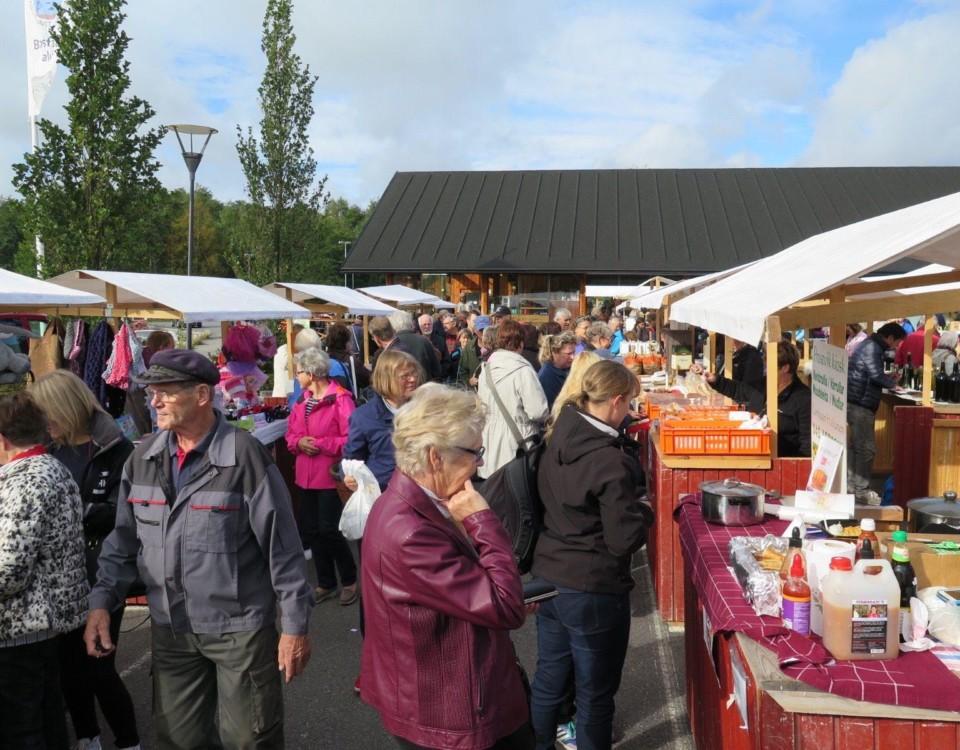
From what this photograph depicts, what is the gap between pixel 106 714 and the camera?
367cm

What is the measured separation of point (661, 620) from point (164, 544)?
3697 millimetres

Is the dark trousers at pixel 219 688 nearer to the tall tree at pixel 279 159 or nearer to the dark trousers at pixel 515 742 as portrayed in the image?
the dark trousers at pixel 515 742

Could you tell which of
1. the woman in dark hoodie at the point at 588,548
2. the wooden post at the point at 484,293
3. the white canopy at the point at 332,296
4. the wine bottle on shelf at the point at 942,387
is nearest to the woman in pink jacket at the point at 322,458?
the woman in dark hoodie at the point at 588,548

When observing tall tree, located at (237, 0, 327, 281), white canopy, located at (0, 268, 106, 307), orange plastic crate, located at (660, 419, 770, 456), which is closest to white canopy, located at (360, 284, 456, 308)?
tall tree, located at (237, 0, 327, 281)

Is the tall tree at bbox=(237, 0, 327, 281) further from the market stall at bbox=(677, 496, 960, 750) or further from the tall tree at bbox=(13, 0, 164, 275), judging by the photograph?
the market stall at bbox=(677, 496, 960, 750)

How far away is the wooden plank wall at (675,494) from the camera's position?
16.7ft

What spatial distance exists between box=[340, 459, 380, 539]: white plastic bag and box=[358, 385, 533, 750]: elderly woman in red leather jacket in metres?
2.16

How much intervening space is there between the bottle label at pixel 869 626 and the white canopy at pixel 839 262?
1347 millimetres

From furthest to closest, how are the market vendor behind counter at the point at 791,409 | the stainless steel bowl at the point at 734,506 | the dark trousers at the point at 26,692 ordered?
1. the market vendor behind counter at the point at 791,409
2. the stainless steel bowl at the point at 734,506
3. the dark trousers at the point at 26,692

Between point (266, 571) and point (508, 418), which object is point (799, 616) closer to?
point (266, 571)

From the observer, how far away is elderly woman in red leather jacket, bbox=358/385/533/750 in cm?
213

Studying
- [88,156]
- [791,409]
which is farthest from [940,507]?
[88,156]

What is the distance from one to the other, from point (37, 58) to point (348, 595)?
17218 millimetres

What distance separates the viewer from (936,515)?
3.45 m
